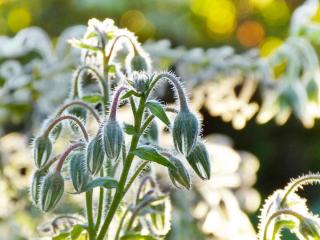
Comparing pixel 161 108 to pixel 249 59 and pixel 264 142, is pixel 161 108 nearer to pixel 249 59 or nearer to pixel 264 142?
pixel 249 59

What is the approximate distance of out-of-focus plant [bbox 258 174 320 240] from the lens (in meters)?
1.12

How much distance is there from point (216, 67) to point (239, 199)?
371mm

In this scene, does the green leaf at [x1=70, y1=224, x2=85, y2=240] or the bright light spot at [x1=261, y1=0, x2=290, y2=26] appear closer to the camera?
the green leaf at [x1=70, y1=224, x2=85, y2=240]

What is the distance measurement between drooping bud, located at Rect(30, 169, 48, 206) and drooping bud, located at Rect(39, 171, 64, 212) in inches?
1.5

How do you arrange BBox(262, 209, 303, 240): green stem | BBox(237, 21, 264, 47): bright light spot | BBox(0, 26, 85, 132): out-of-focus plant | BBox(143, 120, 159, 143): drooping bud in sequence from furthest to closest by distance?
BBox(237, 21, 264, 47): bright light spot, BBox(0, 26, 85, 132): out-of-focus plant, BBox(143, 120, 159, 143): drooping bud, BBox(262, 209, 303, 240): green stem

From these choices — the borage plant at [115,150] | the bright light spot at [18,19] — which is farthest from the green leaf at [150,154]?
the bright light spot at [18,19]

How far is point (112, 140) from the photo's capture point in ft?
3.70

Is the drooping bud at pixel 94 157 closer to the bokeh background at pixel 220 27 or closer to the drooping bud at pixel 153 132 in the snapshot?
the drooping bud at pixel 153 132

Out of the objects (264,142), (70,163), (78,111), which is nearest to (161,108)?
(70,163)

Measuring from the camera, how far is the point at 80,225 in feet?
3.91

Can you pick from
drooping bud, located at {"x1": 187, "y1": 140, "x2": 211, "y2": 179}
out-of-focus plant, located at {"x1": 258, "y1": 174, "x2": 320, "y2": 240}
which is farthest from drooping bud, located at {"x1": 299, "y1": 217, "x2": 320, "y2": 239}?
drooping bud, located at {"x1": 187, "y1": 140, "x2": 211, "y2": 179}

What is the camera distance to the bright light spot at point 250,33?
4.76 m

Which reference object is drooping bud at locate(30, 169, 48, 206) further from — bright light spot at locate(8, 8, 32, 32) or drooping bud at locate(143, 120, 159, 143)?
bright light spot at locate(8, 8, 32, 32)

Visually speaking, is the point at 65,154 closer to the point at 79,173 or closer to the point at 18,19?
the point at 79,173
